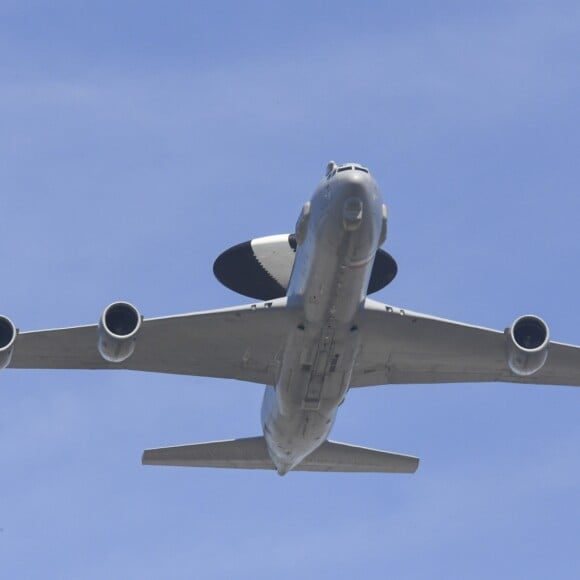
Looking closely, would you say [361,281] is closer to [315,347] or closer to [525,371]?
[315,347]

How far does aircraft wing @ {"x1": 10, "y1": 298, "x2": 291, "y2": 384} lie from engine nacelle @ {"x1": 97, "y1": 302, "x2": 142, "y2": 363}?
2.15m

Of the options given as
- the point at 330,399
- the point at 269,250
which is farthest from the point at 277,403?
the point at 269,250

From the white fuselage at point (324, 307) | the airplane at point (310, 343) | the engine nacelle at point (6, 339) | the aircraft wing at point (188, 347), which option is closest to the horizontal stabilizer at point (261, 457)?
the airplane at point (310, 343)

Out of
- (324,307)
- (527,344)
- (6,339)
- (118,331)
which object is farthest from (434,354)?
(6,339)

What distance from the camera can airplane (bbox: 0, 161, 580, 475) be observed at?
41344 millimetres

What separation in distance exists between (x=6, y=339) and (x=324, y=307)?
8.84 metres

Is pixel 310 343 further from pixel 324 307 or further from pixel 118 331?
pixel 118 331

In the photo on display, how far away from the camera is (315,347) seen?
43.2 meters

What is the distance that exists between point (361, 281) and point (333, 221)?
2.15 meters

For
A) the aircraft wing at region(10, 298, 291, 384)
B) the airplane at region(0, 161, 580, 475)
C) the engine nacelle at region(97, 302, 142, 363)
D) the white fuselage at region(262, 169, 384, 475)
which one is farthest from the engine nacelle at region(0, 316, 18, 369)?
the white fuselage at region(262, 169, 384, 475)

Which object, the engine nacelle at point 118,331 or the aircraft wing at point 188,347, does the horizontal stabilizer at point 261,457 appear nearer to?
the aircraft wing at point 188,347

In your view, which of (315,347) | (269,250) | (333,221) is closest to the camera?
(333,221)

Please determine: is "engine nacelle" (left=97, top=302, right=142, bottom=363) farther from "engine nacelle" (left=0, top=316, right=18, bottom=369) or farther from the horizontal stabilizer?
the horizontal stabilizer

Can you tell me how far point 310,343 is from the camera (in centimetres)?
4309
